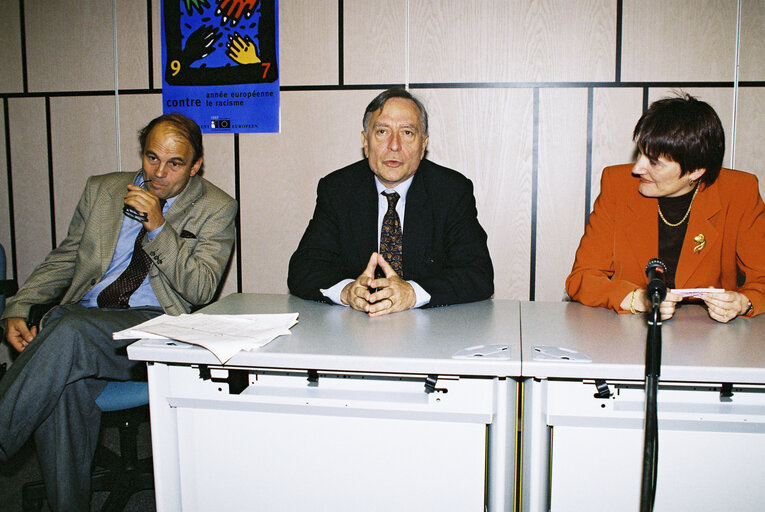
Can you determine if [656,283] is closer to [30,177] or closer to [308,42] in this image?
[308,42]

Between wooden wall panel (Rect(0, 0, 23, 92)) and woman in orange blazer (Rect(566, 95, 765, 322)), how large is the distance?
313cm

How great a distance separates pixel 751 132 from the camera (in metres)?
2.75

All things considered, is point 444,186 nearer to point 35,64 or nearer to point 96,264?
point 96,264

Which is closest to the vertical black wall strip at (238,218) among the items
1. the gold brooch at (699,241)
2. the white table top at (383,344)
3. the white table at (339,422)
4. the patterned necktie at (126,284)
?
the patterned necktie at (126,284)

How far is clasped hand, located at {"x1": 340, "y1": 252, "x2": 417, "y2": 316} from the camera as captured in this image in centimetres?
176

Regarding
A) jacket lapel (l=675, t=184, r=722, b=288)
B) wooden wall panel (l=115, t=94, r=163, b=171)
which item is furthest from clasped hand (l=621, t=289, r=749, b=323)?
wooden wall panel (l=115, t=94, r=163, b=171)

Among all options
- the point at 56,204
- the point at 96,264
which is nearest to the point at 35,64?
the point at 56,204

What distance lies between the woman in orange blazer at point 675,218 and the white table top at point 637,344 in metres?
0.14

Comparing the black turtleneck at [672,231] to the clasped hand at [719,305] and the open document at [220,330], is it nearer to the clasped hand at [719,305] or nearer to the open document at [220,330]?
the clasped hand at [719,305]

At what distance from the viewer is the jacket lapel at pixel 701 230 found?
6.31ft

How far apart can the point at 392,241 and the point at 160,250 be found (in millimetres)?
860

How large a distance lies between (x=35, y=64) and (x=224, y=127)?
114cm

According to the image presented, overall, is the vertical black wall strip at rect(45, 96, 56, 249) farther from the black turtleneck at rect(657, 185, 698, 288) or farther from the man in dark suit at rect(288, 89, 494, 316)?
the black turtleneck at rect(657, 185, 698, 288)

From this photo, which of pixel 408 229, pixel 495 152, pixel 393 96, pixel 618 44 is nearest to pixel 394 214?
pixel 408 229
